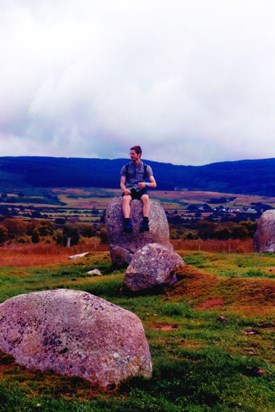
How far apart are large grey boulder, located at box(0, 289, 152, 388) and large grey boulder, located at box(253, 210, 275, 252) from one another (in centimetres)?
2530

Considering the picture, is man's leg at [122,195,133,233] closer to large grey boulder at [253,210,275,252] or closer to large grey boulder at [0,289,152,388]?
large grey boulder at [253,210,275,252]

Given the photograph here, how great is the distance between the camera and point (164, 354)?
1271 cm

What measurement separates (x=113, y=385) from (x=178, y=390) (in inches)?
42.8

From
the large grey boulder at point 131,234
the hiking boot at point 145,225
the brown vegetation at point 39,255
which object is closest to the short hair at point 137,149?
the large grey boulder at point 131,234

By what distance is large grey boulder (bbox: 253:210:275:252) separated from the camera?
116 feet

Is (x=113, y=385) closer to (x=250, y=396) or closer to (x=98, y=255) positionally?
(x=250, y=396)

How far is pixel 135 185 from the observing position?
27.5m

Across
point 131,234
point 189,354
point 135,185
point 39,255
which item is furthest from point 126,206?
point 189,354

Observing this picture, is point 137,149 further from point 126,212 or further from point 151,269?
point 151,269

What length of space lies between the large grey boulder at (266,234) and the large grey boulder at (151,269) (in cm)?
1447

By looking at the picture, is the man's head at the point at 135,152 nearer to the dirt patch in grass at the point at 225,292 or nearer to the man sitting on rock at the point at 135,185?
the man sitting on rock at the point at 135,185

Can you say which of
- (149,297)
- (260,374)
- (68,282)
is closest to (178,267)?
(149,297)

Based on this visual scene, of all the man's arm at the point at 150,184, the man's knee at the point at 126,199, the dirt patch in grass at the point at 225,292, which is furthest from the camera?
the man's knee at the point at 126,199

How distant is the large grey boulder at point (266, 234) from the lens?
35.3 meters
